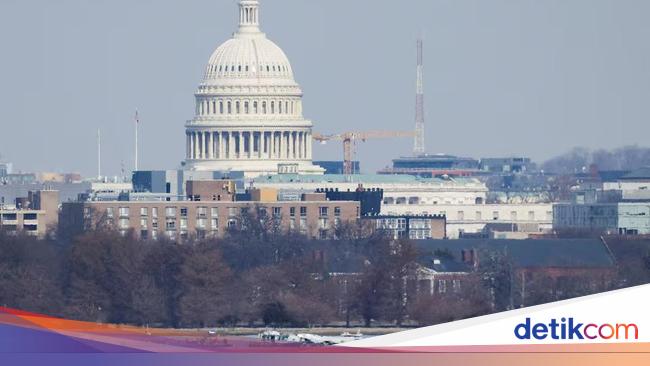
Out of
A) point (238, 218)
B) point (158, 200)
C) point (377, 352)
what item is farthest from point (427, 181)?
point (377, 352)

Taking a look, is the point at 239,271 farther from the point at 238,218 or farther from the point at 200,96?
the point at 200,96

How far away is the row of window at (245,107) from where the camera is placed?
16250 cm

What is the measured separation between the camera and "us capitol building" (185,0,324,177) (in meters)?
161

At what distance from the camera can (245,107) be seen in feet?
533

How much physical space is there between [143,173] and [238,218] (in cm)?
4629

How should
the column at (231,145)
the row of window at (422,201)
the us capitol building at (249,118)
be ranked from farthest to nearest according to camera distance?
the column at (231,145), the us capitol building at (249,118), the row of window at (422,201)

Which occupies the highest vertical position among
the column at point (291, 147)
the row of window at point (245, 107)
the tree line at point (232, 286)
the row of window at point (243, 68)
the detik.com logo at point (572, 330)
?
the row of window at point (243, 68)

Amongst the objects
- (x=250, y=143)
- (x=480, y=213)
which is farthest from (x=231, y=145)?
(x=480, y=213)

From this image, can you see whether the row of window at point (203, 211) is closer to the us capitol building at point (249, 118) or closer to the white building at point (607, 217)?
the white building at point (607, 217)

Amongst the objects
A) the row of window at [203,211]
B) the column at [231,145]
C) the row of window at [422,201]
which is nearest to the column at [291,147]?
the column at [231,145]

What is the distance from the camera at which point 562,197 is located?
156000mm

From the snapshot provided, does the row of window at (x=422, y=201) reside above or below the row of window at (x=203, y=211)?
above

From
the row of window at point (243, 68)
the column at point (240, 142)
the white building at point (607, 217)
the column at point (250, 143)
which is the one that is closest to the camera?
the white building at point (607, 217)

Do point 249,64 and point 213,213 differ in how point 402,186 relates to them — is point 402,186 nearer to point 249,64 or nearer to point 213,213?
point 249,64
